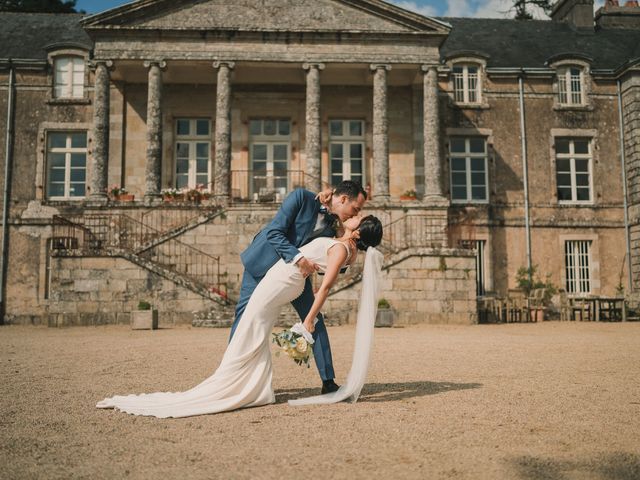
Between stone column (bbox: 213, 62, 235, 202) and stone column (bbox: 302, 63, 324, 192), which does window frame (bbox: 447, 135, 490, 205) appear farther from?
stone column (bbox: 213, 62, 235, 202)

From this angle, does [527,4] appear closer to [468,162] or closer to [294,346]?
[468,162]

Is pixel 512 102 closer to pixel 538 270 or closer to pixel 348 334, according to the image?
pixel 538 270

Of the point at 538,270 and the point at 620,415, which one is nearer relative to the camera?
the point at 620,415

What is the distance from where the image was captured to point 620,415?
4.23m

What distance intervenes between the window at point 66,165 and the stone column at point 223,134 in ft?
17.9

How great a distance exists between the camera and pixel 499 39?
2294cm

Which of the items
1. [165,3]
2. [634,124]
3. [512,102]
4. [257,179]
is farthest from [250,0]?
[634,124]

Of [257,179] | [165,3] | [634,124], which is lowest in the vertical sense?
[257,179]

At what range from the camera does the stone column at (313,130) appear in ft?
58.7

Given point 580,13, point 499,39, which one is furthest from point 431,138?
point 580,13

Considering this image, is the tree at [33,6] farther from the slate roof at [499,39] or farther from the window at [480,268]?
the window at [480,268]

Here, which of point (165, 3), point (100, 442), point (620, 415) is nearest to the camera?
point (100, 442)

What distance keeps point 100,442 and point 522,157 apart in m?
19.5

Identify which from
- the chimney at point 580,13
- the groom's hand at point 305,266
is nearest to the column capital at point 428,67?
the chimney at point 580,13
